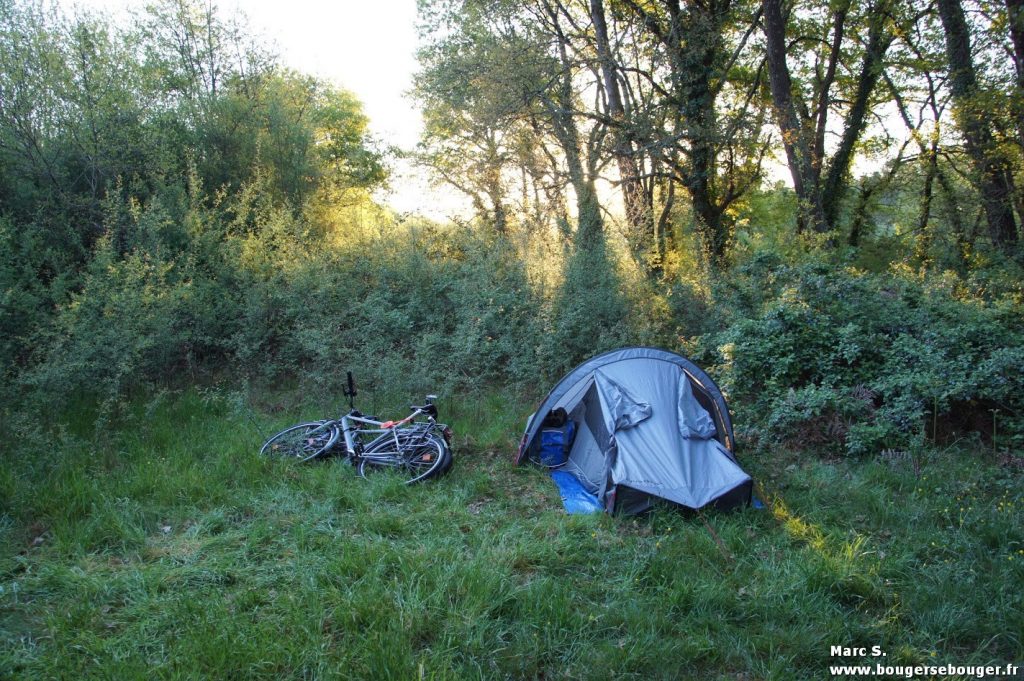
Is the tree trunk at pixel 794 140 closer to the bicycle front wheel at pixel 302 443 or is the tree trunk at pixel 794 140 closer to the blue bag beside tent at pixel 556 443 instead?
the blue bag beside tent at pixel 556 443

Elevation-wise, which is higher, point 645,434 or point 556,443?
point 645,434

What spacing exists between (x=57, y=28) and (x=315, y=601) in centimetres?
1007

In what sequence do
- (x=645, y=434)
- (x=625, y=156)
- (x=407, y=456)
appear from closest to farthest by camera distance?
(x=645, y=434)
(x=407, y=456)
(x=625, y=156)

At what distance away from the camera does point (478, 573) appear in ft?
12.9

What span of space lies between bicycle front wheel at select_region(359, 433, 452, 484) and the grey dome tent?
2.90ft

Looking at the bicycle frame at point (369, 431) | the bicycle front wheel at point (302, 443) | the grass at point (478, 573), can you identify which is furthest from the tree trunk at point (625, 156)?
the bicycle front wheel at point (302, 443)

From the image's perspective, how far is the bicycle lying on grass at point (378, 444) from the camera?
6004 millimetres

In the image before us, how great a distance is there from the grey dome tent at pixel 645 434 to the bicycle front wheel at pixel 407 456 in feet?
2.90

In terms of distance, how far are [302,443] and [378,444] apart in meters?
0.83

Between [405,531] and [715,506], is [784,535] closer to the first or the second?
[715,506]

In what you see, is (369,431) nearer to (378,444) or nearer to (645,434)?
(378,444)

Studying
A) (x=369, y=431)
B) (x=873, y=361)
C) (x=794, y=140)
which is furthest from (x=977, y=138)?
(x=369, y=431)

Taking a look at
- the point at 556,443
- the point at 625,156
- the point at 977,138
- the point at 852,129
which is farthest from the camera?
the point at 852,129

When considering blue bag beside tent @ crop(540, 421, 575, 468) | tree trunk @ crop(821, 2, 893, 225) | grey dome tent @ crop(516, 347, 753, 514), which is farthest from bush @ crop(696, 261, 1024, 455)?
tree trunk @ crop(821, 2, 893, 225)
